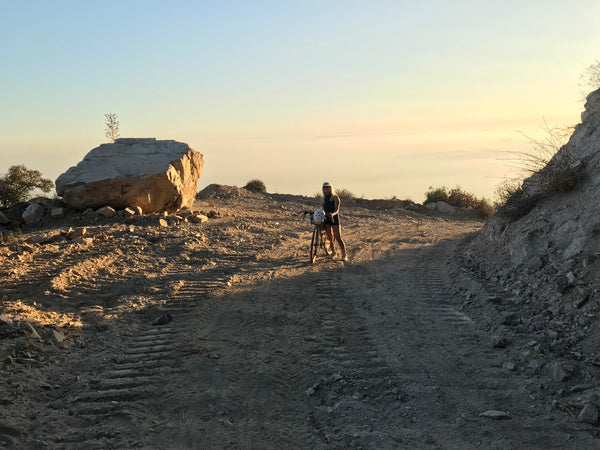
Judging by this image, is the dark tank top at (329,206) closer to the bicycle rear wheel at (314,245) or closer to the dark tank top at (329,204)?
the dark tank top at (329,204)

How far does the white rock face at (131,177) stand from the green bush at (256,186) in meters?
11.8

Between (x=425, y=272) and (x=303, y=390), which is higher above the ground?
(x=425, y=272)

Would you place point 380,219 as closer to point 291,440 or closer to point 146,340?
point 146,340

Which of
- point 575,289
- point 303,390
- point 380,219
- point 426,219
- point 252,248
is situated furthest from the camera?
point 426,219

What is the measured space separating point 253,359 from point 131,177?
35.7ft

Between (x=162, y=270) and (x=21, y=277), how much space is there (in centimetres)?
251

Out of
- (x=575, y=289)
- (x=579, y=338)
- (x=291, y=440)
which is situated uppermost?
(x=575, y=289)

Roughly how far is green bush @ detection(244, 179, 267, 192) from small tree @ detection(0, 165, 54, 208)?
1166cm

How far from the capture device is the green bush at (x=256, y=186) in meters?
29.0

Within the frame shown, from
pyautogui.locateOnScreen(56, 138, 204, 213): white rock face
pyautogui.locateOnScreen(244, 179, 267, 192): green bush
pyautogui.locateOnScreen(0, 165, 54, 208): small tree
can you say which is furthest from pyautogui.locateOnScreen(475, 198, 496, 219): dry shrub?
pyautogui.locateOnScreen(0, 165, 54, 208): small tree

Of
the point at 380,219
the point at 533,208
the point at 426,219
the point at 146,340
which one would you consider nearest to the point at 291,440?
the point at 146,340

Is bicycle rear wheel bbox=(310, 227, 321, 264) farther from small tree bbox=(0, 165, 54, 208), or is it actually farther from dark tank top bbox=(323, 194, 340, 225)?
small tree bbox=(0, 165, 54, 208)

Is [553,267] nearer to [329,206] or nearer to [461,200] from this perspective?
[329,206]

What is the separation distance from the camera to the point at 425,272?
10.1m
